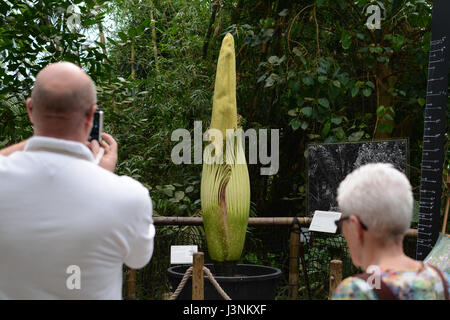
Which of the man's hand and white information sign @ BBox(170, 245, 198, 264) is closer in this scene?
the man's hand

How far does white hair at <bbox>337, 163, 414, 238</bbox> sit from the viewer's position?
1.08 meters

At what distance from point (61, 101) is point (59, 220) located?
0.24 m

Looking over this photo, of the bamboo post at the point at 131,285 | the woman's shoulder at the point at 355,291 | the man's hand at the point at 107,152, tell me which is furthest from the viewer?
the bamboo post at the point at 131,285

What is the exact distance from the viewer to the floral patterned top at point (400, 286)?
3.34ft

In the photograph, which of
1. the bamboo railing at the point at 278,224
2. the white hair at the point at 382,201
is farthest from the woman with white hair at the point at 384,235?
the bamboo railing at the point at 278,224

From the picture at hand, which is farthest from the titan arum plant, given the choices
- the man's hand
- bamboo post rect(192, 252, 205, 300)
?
the man's hand

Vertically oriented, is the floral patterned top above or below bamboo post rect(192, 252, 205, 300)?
above

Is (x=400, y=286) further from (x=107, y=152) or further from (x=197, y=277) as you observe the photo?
(x=197, y=277)

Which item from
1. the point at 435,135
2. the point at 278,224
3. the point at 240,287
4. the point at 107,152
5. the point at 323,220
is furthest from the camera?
the point at 278,224

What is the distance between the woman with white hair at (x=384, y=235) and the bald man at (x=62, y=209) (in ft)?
1.45

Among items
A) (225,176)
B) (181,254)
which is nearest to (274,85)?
(225,176)

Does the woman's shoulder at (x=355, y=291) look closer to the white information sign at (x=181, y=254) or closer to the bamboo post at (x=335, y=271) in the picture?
the bamboo post at (x=335, y=271)

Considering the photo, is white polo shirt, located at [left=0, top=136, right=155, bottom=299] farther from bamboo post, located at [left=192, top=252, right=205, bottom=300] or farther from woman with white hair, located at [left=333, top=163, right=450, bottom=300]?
bamboo post, located at [left=192, top=252, right=205, bottom=300]

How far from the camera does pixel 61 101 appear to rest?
1096mm
